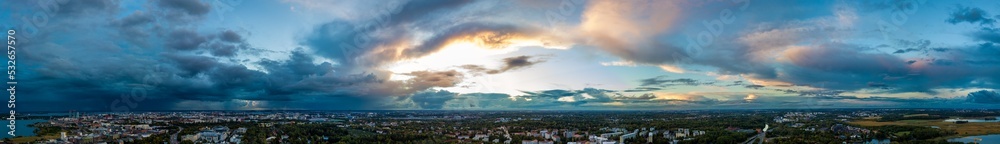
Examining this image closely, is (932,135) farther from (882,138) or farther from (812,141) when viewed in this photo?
(812,141)

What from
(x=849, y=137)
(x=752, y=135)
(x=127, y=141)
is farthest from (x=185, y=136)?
(x=849, y=137)

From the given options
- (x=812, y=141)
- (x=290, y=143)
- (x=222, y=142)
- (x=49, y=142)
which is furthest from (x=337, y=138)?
(x=812, y=141)

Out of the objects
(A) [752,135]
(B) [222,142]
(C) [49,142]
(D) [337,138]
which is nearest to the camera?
(C) [49,142]

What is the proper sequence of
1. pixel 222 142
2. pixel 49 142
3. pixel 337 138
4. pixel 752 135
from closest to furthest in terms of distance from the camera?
pixel 49 142
pixel 222 142
pixel 337 138
pixel 752 135

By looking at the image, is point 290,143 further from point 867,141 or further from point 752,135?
point 867,141

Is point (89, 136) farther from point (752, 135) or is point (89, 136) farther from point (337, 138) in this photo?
point (752, 135)

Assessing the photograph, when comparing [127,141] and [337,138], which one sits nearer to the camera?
[127,141]

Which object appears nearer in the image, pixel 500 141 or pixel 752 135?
pixel 500 141

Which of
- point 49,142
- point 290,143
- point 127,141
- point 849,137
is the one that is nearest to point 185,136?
point 127,141
